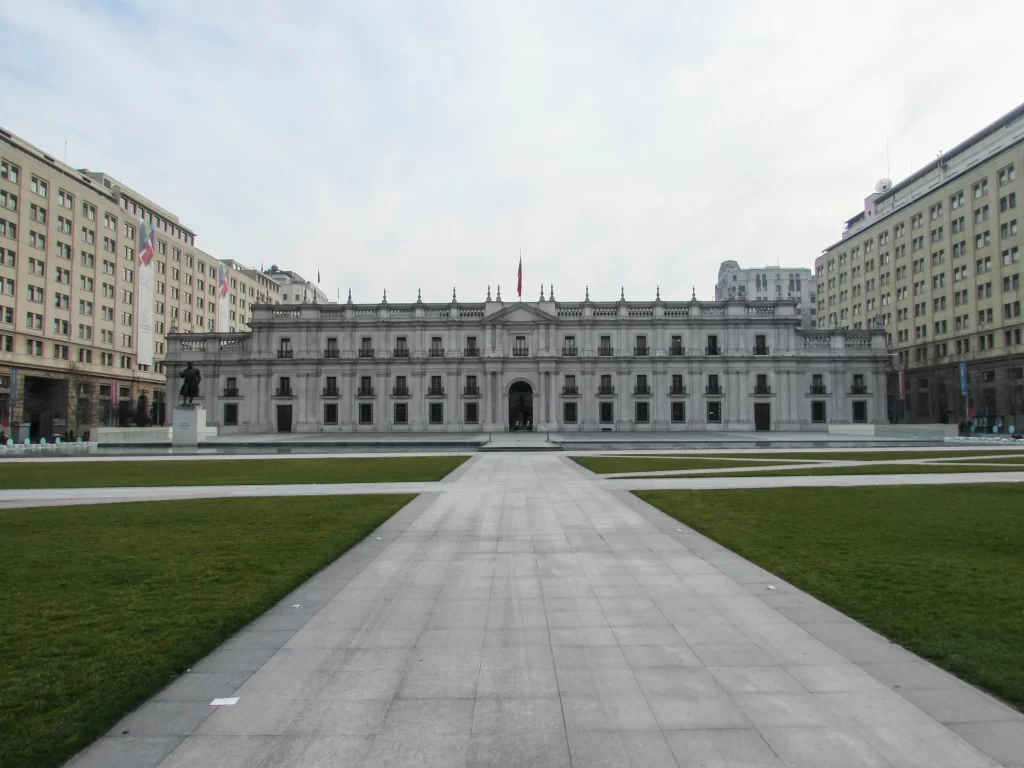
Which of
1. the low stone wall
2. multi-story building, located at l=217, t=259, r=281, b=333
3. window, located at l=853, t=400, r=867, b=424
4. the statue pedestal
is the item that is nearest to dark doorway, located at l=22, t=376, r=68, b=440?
the low stone wall

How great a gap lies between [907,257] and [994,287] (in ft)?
47.1

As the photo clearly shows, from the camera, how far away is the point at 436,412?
6238cm

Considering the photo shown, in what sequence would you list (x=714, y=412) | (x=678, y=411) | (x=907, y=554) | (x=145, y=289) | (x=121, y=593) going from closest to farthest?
(x=121, y=593) < (x=907, y=554) < (x=145, y=289) < (x=714, y=412) < (x=678, y=411)

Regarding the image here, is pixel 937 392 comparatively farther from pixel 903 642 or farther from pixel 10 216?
pixel 10 216

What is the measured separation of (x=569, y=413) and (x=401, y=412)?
1690 centimetres

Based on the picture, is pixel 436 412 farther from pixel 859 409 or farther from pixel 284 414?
pixel 859 409

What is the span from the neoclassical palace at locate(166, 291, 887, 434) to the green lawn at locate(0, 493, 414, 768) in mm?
48183

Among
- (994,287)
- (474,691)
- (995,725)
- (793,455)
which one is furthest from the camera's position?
(994,287)

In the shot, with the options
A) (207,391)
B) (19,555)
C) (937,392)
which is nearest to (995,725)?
(19,555)

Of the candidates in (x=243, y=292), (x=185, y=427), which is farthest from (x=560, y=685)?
(x=243, y=292)

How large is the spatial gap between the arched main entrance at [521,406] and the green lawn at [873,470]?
41.4 m

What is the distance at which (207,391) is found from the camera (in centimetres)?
6194

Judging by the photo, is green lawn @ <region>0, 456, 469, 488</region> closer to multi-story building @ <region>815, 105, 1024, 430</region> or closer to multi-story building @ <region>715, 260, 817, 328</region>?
multi-story building @ <region>815, 105, 1024, 430</region>

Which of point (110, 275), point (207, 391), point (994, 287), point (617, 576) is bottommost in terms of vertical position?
point (617, 576)
